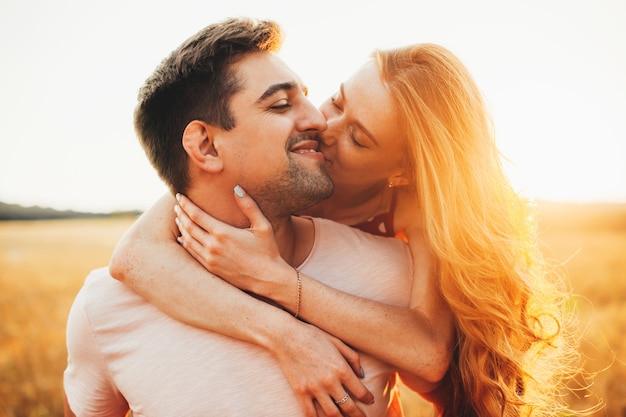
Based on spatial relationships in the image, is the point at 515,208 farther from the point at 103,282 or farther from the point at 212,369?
the point at 103,282

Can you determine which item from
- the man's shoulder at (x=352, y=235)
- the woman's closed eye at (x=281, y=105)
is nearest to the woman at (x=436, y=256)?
the man's shoulder at (x=352, y=235)

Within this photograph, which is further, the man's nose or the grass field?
the grass field

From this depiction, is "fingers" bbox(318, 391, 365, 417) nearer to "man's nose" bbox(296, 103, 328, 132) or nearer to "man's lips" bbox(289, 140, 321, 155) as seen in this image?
"man's lips" bbox(289, 140, 321, 155)

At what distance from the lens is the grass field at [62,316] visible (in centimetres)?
529

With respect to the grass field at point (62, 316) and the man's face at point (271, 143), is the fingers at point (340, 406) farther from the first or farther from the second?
the grass field at point (62, 316)

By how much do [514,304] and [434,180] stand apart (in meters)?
0.84

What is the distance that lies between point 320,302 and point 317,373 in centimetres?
34

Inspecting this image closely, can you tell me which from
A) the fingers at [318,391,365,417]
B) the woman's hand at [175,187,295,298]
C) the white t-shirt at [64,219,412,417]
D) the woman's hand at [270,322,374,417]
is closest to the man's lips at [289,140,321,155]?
the woman's hand at [175,187,295,298]

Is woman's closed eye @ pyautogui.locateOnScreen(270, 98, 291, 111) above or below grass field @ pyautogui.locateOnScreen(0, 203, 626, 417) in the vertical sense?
above

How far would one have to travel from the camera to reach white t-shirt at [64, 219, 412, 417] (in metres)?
2.42

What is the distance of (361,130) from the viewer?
3.03m

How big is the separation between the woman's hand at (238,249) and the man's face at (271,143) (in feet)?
0.58

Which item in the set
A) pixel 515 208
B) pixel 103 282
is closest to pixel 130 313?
pixel 103 282

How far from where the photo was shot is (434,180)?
2982 mm
